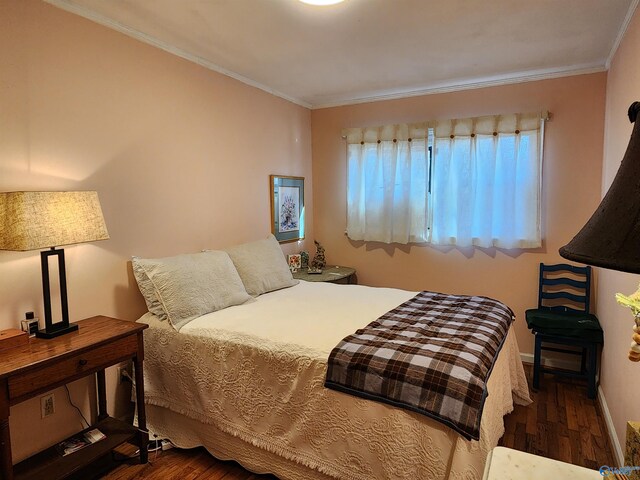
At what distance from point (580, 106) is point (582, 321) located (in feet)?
5.61

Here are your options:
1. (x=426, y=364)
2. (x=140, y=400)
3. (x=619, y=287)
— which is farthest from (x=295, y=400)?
(x=619, y=287)

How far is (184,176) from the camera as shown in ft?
9.70

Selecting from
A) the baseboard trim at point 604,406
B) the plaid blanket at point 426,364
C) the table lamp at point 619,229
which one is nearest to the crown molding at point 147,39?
the plaid blanket at point 426,364

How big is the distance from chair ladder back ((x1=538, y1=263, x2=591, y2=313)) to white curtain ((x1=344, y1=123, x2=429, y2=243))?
109cm

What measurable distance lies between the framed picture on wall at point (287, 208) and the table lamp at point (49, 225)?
6.34 feet

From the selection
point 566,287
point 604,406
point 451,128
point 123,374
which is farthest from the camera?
point 451,128

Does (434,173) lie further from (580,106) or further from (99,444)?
(99,444)

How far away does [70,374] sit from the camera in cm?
186

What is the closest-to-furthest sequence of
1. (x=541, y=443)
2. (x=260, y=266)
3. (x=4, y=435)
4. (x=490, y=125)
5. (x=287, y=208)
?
(x=4, y=435) < (x=541, y=443) < (x=260, y=266) < (x=490, y=125) < (x=287, y=208)

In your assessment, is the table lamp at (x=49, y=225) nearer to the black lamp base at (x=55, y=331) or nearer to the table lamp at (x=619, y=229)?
the black lamp base at (x=55, y=331)

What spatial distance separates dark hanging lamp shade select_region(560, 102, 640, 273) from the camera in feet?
2.00

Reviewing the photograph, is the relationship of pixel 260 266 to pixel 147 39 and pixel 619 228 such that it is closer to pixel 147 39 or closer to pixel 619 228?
pixel 147 39

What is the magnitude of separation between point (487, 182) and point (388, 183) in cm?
92

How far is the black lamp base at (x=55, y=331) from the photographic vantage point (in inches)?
78.4
